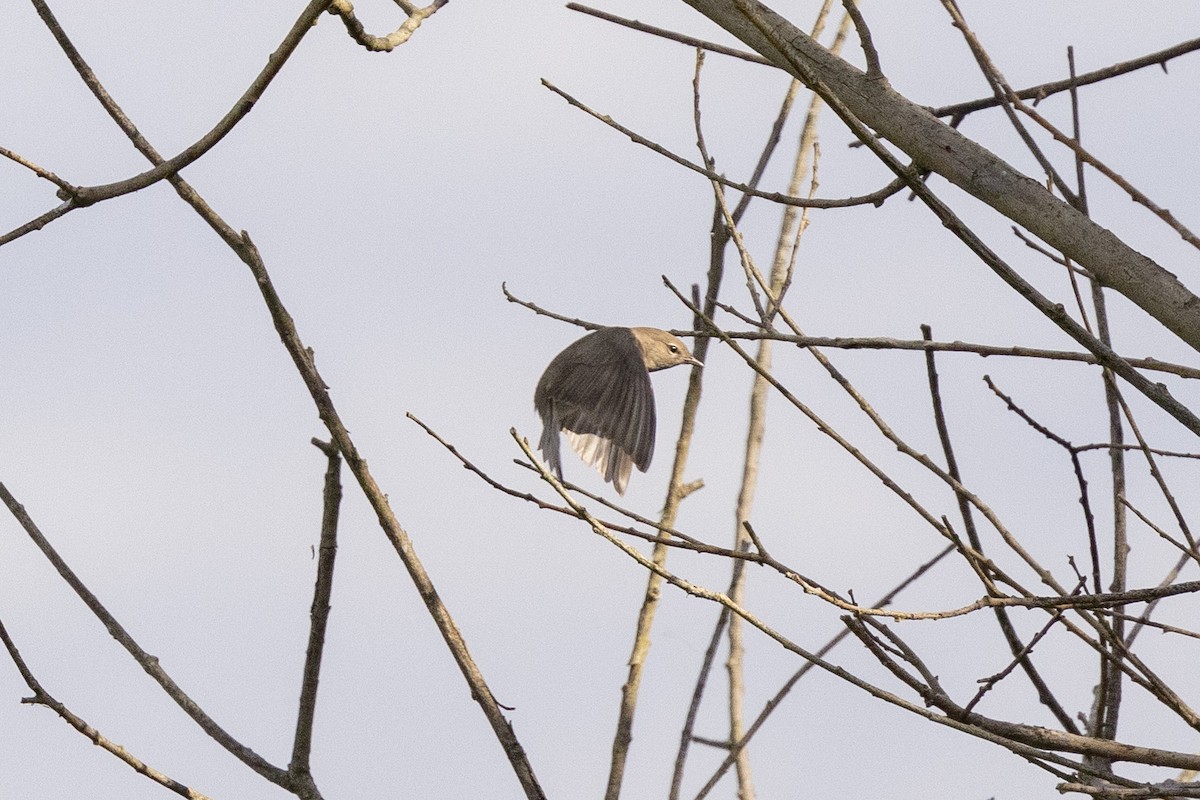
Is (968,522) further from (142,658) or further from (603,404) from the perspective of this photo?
(603,404)

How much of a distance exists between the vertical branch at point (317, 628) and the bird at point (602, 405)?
2001 mm

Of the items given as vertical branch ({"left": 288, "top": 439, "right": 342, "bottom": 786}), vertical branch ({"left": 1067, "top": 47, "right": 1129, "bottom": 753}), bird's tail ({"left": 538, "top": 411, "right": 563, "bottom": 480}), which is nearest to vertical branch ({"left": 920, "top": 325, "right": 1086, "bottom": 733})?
vertical branch ({"left": 1067, "top": 47, "right": 1129, "bottom": 753})

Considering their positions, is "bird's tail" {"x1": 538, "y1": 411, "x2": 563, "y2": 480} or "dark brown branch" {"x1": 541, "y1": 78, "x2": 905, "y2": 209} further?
"bird's tail" {"x1": 538, "y1": 411, "x2": 563, "y2": 480}

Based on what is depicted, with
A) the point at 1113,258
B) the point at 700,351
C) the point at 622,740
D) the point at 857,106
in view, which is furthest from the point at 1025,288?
the point at 700,351

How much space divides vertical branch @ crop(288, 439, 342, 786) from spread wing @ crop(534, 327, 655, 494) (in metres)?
2.05

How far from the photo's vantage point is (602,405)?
5.05 m

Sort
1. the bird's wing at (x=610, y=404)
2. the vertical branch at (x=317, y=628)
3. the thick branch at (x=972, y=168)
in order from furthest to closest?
→ 1. the bird's wing at (x=610, y=404)
2. the vertical branch at (x=317, y=628)
3. the thick branch at (x=972, y=168)

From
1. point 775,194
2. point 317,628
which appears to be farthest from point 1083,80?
point 317,628

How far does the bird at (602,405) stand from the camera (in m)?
4.69

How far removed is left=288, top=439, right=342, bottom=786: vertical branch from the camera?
90.7 inches

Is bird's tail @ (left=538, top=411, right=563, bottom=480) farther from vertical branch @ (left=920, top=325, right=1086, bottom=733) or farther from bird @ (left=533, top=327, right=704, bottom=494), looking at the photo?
vertical branch @ (left=920, top=325, right=1086, bottom=733)

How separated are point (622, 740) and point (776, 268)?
1.36m

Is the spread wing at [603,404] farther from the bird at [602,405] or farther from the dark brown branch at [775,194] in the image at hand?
the dark brown branch at [775,194]

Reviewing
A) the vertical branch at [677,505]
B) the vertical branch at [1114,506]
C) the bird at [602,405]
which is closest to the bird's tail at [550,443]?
the bird at [602,405]
